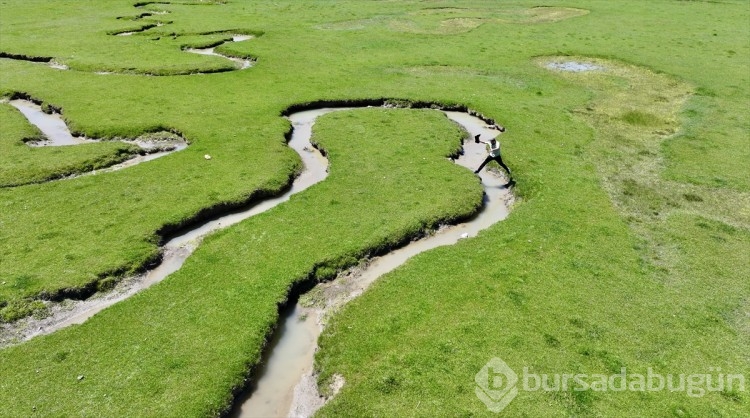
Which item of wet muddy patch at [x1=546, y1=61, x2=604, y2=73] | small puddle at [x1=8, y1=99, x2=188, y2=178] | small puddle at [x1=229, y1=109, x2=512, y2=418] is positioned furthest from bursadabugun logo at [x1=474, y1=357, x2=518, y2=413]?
wet muddy patch at [x1=546, y1=61, x2=604, y2=73]

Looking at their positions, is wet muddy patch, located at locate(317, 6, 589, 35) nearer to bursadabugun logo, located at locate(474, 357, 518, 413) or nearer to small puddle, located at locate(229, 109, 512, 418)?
small puddle, located at locate(229, 109, 512, 418)

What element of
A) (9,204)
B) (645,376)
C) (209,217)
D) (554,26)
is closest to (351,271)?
(209,217)

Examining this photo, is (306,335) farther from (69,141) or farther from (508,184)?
(69,141)

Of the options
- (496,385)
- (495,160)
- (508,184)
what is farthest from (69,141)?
(496,385)

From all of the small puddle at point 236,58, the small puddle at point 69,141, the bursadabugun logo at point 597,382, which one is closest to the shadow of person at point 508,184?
the bursadabugun logo at point 597,382

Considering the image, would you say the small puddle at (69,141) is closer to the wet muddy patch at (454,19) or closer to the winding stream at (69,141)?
the winding stream at (69,141)

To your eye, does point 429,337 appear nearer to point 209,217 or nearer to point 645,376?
point 645,376
